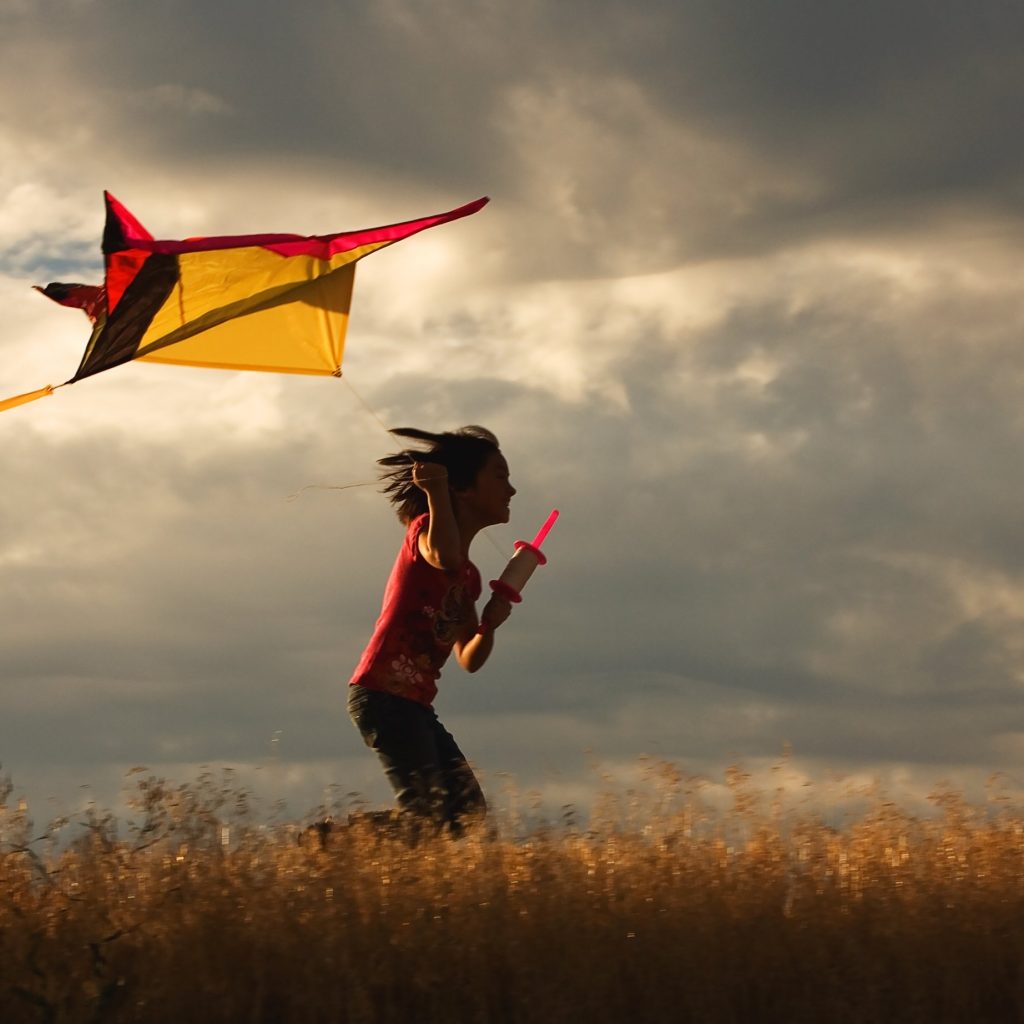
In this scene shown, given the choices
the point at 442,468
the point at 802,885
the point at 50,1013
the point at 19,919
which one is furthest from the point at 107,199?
the point at 802,885

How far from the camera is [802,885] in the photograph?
7.36 m

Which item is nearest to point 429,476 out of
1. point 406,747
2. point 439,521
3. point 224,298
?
point 439,521

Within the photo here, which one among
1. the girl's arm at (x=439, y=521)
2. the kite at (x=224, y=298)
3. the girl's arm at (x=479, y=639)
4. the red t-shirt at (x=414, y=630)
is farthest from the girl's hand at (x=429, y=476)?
the kite at (x=224, y=298)

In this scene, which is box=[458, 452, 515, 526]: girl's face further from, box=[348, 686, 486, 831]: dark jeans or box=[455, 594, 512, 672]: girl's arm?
box=[348, 686, 486, 831]: dark jeans

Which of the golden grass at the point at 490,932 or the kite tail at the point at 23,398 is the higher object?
the kite tail at the point at 23,398

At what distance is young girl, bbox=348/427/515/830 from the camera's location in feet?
24.6

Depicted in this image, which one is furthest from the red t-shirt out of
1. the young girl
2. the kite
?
the kite

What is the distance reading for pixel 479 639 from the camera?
795 centimetres

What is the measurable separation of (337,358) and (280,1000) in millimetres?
4538

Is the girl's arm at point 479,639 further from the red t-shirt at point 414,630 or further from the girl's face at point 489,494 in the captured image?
the girl's face at point 489,494

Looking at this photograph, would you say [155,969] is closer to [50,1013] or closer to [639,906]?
Result: [50,1013]

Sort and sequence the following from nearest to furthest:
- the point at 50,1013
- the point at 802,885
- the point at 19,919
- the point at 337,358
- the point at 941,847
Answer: the point at 50,1013 → the point at 19,919 → the point at 802,885 → the point at 941,847 → the point at 337,358

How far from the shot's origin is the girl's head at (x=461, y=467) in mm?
7902

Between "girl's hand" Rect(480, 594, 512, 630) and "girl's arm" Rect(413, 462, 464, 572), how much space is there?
0.55 meters
